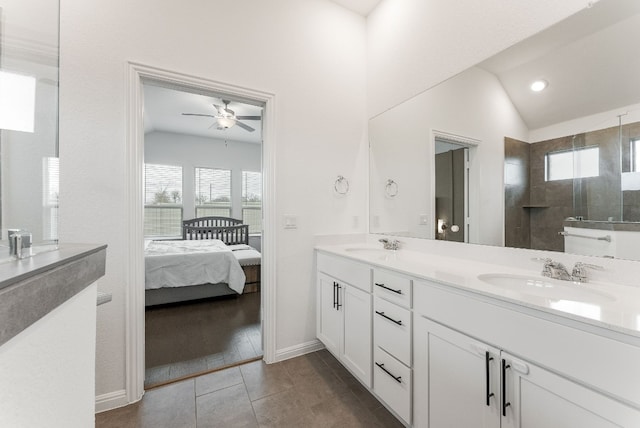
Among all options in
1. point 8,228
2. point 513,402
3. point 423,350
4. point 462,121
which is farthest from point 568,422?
point 8,228

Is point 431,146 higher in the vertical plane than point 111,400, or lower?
higher

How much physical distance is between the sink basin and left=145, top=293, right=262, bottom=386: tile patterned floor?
188cm

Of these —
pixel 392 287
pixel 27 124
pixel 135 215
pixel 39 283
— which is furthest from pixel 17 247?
pixel 392 287

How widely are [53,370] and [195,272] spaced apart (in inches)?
114

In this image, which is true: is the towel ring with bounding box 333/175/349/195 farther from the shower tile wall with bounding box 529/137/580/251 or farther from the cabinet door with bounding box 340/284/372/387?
the shower tile wall with bounding box 529/137/580/251

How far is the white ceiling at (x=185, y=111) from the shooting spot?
3.64 m

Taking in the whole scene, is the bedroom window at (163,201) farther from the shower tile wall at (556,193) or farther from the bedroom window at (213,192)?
the shower tile wall at (556,193)

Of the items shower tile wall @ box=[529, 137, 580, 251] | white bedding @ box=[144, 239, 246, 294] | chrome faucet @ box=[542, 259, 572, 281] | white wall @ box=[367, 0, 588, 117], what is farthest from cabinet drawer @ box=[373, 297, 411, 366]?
white bedding @ box=[144, 239, 246, 294]

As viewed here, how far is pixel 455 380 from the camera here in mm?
1115

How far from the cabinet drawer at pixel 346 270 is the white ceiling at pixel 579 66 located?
1.23 m

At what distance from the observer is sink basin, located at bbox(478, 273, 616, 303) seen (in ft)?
3.36

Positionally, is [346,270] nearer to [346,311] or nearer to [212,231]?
[346,311]

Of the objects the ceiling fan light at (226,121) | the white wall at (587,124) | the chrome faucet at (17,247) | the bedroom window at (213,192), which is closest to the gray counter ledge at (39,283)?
the chrome faucet at (17,247)

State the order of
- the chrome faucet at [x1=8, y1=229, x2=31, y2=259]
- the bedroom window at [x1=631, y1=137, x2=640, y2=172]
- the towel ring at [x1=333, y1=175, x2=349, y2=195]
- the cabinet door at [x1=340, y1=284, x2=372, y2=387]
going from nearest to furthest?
the chrome faucet at [x1=8, y1=229, x2=31, y2=259] → the bedroom window at [x1=631, y1=137, x2=640, y2=172] → the cabinet door at [x1=340, y1=284, x2=372, y2=387] → the towel ring at [x1=333, y1=175, x2=349, y2=195]
